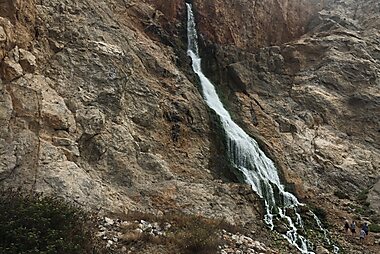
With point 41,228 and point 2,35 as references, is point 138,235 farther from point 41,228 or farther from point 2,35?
point 2,35

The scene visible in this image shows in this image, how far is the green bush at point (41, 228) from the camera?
7801 millimetres

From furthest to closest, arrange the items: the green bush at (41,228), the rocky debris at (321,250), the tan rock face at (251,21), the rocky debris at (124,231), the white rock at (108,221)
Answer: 1. the tan rock face at (251,21)
2. the rocky debris at (321,250)
3. the white rock at (108,221)
4. the rocky debris at (124,231)
5. the green bush at (41,228)

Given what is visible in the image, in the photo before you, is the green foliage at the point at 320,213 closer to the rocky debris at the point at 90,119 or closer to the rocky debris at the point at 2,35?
the rocky debris at the point at 90,119

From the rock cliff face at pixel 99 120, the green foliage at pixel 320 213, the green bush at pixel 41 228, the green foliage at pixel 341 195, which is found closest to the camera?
the green bush at pixel 41 228

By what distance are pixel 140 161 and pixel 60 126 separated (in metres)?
3.34

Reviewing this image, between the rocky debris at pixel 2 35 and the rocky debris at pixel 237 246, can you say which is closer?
the rocky debris at pixel 237 246

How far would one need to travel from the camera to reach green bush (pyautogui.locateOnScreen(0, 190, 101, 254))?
7801mm

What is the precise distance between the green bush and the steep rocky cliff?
264 cm

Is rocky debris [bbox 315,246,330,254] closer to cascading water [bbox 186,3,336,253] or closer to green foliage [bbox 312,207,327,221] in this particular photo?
cascading water [bbox 186,3,336,253]

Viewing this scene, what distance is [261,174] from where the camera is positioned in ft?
60.5

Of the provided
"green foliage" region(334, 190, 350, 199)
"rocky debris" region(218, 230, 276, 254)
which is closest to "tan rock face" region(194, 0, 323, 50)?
"green foliage" region(334, 190, 350, 199)

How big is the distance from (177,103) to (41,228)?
12.0 m

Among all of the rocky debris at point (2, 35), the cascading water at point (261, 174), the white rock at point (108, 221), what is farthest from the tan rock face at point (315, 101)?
the rocky debris at point (2, 35)

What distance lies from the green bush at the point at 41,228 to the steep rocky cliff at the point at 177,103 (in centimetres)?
264
